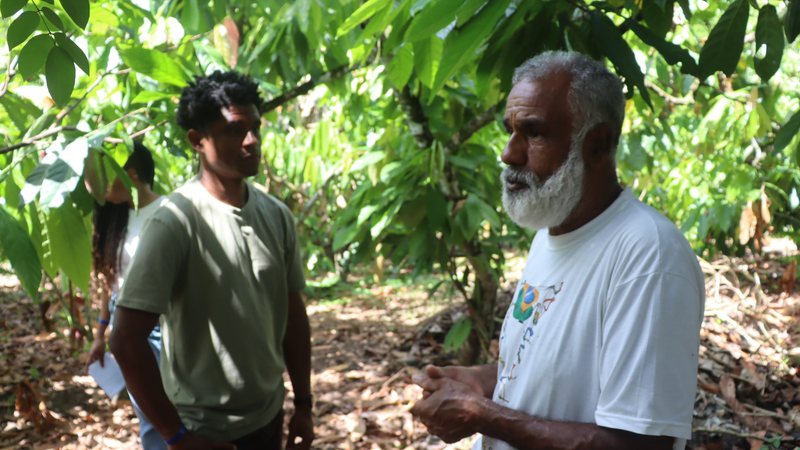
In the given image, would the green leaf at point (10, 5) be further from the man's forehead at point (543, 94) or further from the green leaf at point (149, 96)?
the green leaf at point (149, 96)

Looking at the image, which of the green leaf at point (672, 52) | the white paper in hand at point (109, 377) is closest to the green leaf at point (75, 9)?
the green leaf at point (672, 52)

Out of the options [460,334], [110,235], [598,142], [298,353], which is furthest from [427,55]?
[460,334]

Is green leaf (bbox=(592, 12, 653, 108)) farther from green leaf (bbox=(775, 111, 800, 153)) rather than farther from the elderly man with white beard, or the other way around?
green leaf (bbox=(775, 111, 800, 153))

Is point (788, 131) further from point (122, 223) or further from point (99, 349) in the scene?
point (99, 349)

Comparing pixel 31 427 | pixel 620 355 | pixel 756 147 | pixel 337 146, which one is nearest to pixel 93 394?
pixel 31 427

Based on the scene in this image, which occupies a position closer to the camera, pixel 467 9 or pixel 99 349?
pixel 467 9

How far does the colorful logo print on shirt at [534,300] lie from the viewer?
132cm

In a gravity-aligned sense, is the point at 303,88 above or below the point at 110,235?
above

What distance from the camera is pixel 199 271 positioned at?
1.89 m

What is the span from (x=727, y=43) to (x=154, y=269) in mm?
1435

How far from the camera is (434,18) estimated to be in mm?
1174

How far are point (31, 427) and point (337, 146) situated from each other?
2678 mm

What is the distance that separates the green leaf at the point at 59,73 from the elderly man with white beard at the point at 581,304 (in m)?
0.83

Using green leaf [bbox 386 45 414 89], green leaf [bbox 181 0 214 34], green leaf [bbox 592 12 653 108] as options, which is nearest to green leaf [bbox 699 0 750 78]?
green leaf [bbox 592 12 653 108]
